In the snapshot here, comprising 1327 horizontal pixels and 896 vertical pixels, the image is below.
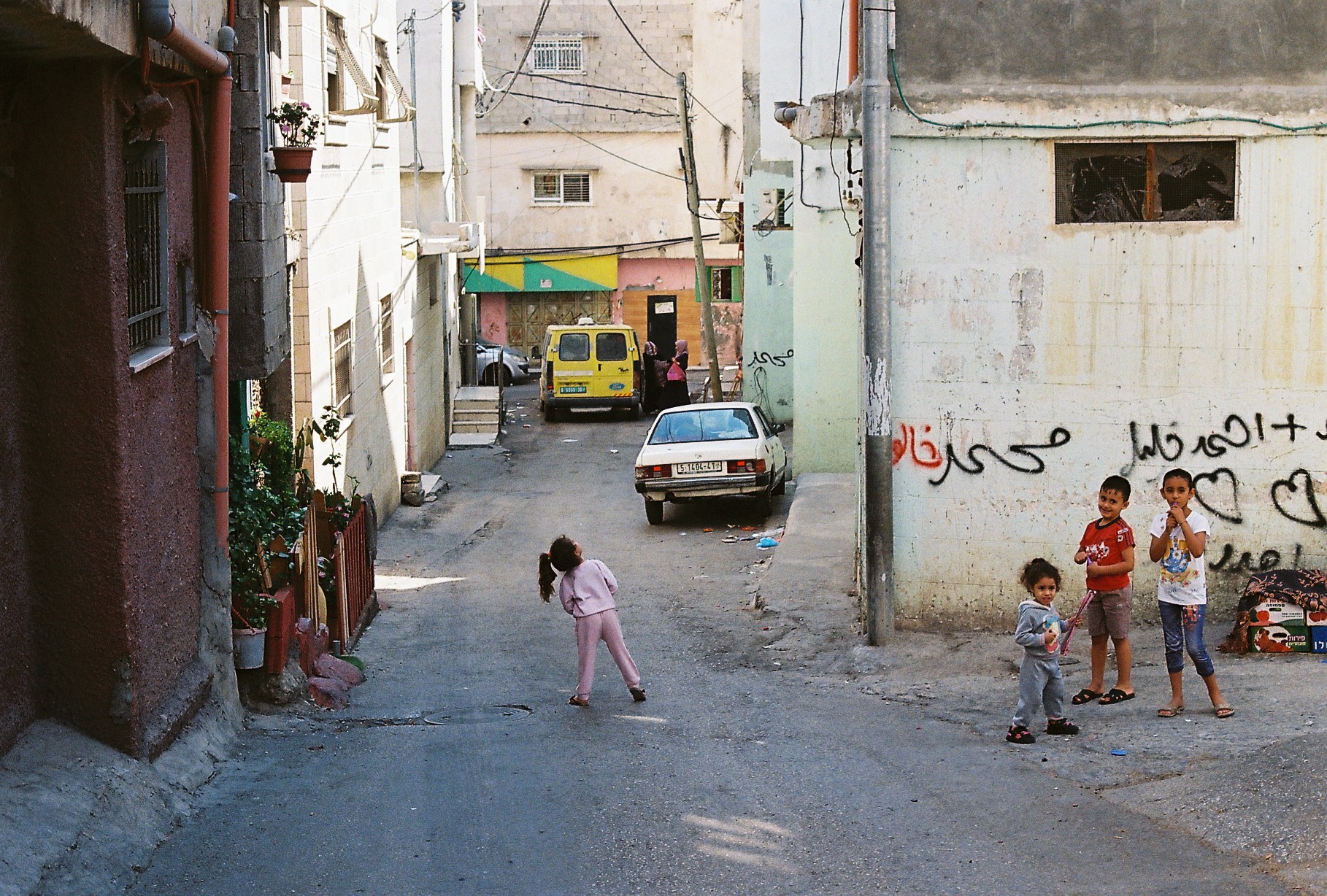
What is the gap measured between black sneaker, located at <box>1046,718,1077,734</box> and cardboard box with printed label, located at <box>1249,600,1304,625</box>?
7.37 feet

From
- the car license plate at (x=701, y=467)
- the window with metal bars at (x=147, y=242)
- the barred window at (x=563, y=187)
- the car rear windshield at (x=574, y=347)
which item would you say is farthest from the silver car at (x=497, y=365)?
the window with metal bars at (x=147, y=242)

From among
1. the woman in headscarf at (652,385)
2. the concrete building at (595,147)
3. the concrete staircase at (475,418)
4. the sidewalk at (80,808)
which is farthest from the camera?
the concrete building at (595,147)

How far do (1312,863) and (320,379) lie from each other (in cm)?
1073

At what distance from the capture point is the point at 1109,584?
8844mm

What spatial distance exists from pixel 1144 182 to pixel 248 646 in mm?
6988

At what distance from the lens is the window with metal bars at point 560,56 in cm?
4384

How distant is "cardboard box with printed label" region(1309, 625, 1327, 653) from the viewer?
980 cm

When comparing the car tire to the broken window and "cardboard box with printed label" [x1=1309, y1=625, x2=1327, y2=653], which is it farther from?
Answer: "cardboard box with printed label" [x1=1309, y1=625, x2=1327, y2=653]

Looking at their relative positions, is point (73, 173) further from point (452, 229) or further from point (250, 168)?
point (452, 229)

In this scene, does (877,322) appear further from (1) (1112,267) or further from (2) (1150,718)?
(2) (1150,718)

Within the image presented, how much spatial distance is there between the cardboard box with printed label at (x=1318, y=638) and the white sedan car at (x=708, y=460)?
9.58 meters

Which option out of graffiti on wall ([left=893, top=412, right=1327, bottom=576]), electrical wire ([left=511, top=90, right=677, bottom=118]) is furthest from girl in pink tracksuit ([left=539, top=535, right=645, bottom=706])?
electrical wire ([left=511, top=90, right=677, bottom=118])

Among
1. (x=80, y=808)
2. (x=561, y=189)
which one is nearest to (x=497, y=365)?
(x=561, y=189)

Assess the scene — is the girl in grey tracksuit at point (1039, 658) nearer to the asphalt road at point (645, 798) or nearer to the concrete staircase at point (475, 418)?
the asphalt road at point (645, 798)
